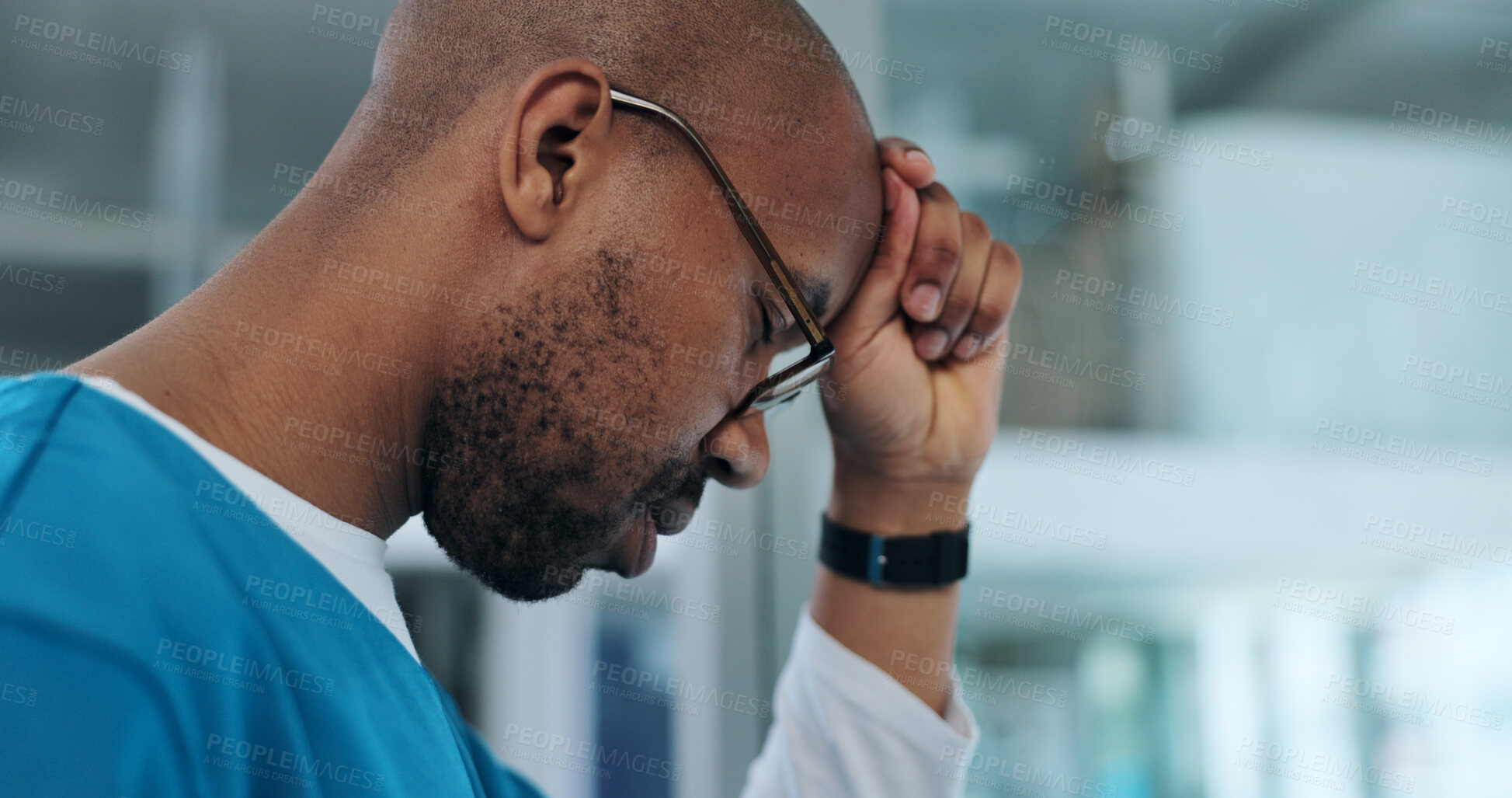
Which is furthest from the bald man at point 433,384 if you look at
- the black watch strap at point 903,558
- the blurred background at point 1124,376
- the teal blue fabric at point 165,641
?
the blurred background at point 1124,376

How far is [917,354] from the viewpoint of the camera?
1019 millimetres

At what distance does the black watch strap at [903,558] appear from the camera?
3.33 feet

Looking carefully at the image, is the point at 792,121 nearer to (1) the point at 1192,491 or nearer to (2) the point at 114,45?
(1) the point at 1192,491

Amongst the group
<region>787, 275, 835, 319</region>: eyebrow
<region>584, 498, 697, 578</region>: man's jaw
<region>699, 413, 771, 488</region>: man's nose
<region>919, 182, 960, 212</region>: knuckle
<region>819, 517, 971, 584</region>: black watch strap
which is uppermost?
<region>919, 182, 960, 212</region>: knuckle

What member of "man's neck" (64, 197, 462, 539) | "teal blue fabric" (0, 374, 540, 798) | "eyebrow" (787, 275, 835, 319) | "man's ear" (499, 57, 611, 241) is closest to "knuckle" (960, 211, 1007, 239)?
"eyebrow" (787, 275, 835, 319)

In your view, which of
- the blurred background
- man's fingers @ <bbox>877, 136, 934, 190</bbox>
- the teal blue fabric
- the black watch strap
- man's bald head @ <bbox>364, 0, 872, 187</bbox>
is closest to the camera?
the teal blue fabric

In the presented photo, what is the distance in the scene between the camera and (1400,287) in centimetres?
170

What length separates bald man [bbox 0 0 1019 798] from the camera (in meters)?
0.48

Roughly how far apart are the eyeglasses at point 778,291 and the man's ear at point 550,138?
2 cm

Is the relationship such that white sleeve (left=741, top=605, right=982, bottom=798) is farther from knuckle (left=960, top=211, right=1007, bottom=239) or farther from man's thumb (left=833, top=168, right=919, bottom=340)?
knuckle (left=960, top=211, right=1007, bottom=239)

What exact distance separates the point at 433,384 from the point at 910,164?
1.62ft

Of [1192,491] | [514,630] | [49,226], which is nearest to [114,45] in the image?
[49,226]

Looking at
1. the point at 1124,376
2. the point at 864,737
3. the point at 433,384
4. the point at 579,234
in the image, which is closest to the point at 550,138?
the point at 579,234

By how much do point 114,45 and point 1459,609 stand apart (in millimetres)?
2625
